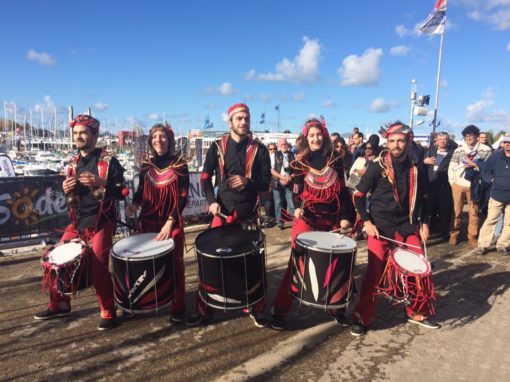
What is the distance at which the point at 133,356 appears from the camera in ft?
9.56

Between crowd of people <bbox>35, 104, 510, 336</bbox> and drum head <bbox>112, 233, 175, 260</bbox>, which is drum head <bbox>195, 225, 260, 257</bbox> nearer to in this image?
crowd of people <bbox>35, 104, 510, 336</bbox>

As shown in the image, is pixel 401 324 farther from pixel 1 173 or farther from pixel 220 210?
pixel 1 173

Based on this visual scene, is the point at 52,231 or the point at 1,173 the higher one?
the point at 1,173

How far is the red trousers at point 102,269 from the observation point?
3305mm

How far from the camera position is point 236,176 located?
3326 millimetres

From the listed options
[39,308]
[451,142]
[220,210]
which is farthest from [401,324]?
[451,142]

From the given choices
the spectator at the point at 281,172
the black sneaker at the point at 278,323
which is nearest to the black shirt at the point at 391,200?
the black sneaker at the point at 278,323

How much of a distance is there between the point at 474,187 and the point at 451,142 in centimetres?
93

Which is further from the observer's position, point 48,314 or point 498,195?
point 498,195

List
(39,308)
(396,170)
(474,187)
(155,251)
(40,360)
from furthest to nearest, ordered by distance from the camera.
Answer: (474,187) < (39,308) < (396,170) < (155,251) < (40,360)

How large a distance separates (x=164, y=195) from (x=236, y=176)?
2.48 feet

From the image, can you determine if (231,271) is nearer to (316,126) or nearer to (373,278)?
(373,278)

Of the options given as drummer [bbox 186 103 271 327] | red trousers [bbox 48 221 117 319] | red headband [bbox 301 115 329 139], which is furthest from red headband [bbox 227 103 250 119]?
red trousers [bbox 48 221 117 319]

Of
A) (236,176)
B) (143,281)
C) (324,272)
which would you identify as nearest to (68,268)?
(143,281)
